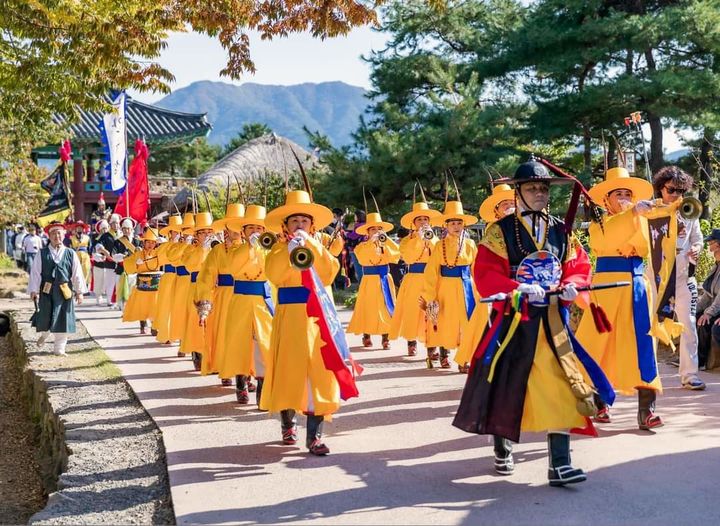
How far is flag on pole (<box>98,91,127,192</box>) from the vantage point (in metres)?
18.0

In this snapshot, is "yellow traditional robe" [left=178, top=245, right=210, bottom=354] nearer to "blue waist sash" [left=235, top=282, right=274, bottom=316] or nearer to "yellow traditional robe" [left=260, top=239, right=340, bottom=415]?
"blue waist sash" [left=235, top=282, right=274, bottom=316]

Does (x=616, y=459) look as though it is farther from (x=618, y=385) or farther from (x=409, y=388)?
(x=409, y=388)

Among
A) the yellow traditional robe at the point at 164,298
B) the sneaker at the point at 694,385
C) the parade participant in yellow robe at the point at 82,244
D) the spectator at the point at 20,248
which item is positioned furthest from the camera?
the spectator at the point at 20,248

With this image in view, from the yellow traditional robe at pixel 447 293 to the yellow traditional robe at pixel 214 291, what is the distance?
7.43 feet

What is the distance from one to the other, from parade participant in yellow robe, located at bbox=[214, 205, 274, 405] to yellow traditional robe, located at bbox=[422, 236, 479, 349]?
244 centimetres

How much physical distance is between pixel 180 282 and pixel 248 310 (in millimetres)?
4165

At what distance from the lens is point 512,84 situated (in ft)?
61.1

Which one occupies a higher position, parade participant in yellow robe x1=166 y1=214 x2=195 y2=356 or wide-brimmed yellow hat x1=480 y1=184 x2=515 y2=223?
wide-brimmed yellow hat x1=480 y1=184 x2=515 y2=223

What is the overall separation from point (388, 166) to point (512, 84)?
135 inches

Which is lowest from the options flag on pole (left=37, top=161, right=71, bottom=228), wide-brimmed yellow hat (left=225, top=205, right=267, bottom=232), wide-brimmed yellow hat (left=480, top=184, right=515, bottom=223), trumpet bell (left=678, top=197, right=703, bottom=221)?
trumpet bell (left=678, top=197, right=703, bottom=221)

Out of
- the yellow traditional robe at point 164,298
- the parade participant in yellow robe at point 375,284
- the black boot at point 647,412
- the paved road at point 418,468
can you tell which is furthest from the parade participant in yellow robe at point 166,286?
the black boot at point 647,412

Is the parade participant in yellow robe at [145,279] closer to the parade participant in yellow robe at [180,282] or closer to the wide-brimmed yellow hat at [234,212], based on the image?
the parade participant in yellow robe at [180,282]

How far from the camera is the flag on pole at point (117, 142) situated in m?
18.0

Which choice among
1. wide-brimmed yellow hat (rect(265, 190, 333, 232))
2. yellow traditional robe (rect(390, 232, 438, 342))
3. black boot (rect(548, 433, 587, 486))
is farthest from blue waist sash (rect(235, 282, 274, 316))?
black boot (rect(548, 433, 587, 486))
